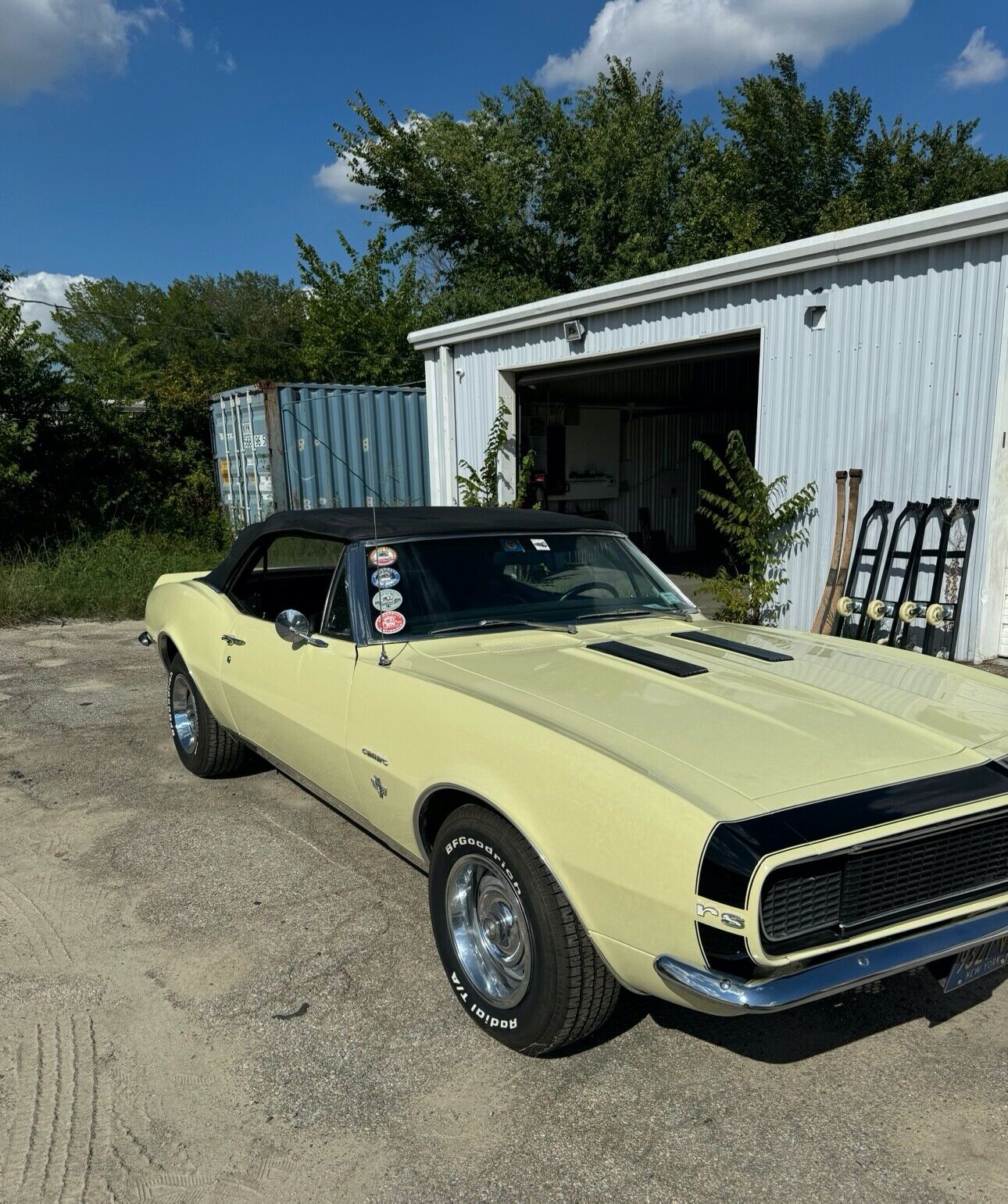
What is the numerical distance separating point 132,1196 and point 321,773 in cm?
166

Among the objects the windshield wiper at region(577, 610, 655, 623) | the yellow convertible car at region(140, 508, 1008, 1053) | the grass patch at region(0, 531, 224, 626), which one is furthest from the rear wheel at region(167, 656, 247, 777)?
the grass patch at region(0, 531, 224, 626)

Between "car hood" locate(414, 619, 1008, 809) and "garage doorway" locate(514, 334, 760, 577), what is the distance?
9042 mm

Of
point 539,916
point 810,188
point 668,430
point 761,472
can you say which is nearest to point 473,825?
point 539,916

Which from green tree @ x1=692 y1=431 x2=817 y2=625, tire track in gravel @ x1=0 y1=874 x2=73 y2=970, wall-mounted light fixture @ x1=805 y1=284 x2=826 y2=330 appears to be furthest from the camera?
green tree @ x1=692 y1=431 x2=817 y2=625

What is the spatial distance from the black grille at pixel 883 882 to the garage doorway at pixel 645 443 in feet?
33.3

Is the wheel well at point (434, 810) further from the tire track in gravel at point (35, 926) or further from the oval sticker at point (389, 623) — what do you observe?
the tire track in gravel at point (35, 926)

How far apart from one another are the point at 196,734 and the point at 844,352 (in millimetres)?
5877

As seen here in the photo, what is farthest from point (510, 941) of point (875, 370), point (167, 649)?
point (875, 370)

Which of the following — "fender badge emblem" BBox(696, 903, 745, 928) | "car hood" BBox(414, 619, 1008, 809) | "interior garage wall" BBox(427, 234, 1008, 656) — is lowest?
"fender badge emblem" BBox(696, 903, 745, 928)

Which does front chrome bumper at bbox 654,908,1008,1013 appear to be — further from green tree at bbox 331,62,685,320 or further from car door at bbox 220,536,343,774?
green tree at bbox 331,62,685,320

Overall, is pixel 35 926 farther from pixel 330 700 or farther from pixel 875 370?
pixel 875 370

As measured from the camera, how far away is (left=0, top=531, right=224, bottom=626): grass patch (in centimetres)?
1018

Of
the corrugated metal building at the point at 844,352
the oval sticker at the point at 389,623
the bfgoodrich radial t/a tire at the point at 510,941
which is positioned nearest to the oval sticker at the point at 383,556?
the oval sticker at the point at 389,623

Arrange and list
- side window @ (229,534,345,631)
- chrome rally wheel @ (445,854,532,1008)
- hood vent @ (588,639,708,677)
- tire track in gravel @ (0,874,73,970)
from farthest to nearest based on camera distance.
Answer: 1. side window @ (229,534,345,631)
2. tire track in gravel @ (0,874,73,970)
3. hood vent @ (588,639,708,677)
4. chrome rally wheel @ (445,854,532,1008)
